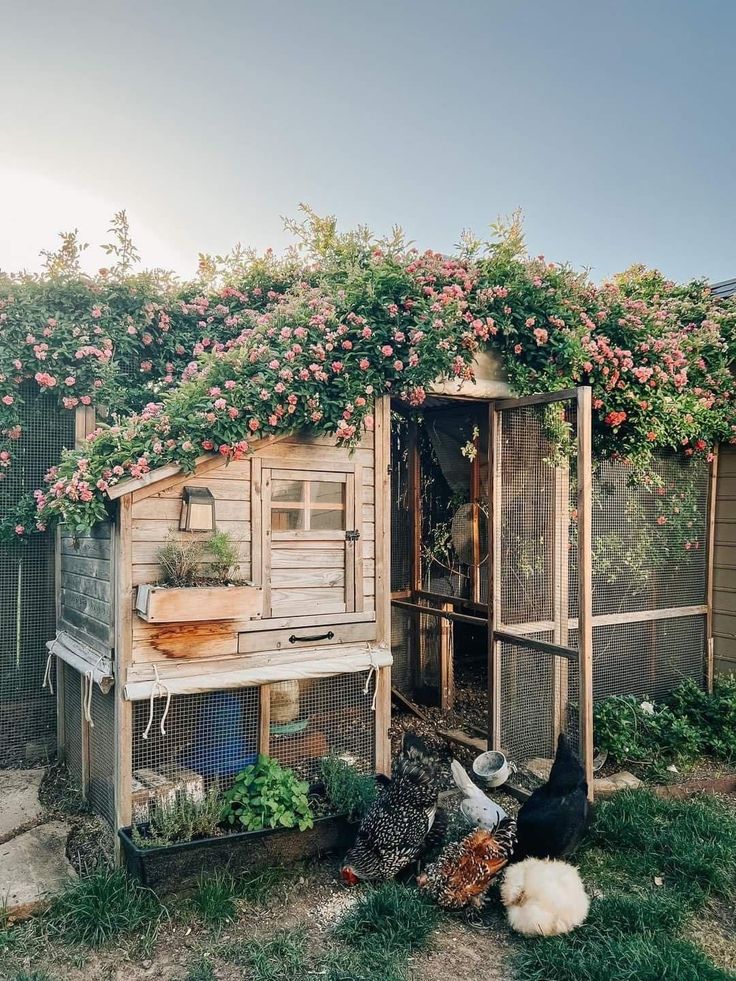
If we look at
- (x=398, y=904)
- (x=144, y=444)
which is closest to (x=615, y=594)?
(x=398, y=904)

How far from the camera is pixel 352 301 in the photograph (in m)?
→ 4.12

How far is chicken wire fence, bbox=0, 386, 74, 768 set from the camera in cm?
492

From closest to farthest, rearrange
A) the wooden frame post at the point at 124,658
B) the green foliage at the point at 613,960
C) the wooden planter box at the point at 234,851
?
1. the green foliage at the point at 613,960
2. the wooden planter box at the point at 234,851
3. the wooden frame post at the point at 124,658

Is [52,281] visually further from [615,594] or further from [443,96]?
[615,594]

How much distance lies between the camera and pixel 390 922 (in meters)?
3.12

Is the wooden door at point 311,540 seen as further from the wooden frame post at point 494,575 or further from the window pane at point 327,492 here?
the wooden frame post at point 494,575

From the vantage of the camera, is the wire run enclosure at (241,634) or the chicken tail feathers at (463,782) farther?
the chicken tail feathers at (463,782)

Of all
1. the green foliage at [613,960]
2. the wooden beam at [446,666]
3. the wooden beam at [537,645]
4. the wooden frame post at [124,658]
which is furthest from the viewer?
the wooden beam at [446,666]

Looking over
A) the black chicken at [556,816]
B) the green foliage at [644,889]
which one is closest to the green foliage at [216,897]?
the green foliage at [644,889]

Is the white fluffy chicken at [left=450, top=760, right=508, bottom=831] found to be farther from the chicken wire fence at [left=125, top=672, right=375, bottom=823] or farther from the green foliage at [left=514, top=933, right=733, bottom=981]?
the green foliage at [left=514, top=933, right=733, bottom=981]

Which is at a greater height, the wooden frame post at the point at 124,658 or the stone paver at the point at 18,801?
the wooden frame post at the point at 124,658

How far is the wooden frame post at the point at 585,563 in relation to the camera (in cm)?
420

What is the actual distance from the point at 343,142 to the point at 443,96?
1052 mm

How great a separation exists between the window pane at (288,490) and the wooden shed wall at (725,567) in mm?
4236
